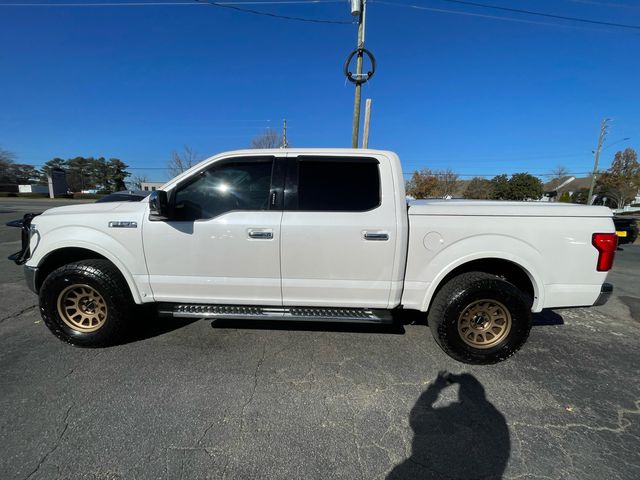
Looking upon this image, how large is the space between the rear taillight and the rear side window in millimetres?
2023

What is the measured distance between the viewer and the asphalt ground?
6.41ft

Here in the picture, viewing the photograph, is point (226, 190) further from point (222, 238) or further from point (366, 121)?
point (366, 121)

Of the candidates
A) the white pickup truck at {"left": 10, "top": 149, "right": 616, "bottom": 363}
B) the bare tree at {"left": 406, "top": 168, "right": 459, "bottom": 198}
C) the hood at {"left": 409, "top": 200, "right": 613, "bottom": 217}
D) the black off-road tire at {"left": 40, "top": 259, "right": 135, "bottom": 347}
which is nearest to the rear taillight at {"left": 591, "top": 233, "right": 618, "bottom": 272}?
the white pickup truck at {"left": 10, "top": 149, "right": 616, "bottom": 363}

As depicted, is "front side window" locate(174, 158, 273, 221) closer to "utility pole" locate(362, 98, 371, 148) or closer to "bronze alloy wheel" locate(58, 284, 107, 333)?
"bronze alloy wheel" locate(58, 284, 107, 333)

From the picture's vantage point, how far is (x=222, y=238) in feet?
9.78

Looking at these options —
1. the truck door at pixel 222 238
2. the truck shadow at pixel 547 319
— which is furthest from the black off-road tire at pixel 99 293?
the truck shadow at pixel 547 319

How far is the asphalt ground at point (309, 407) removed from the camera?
6.41 feet

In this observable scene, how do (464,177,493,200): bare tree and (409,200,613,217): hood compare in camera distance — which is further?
(464,177,493,200): bare tree

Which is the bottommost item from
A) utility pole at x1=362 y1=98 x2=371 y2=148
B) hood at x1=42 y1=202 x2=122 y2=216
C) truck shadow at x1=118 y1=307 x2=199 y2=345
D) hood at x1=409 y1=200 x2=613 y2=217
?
truck shadow at x1=118 y1=307 x2=199 y2=345

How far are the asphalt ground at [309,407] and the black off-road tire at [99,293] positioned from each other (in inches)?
6.0

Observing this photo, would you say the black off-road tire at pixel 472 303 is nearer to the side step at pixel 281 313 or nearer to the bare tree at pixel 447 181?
the side step at pixel 281 313

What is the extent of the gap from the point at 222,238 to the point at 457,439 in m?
2.49

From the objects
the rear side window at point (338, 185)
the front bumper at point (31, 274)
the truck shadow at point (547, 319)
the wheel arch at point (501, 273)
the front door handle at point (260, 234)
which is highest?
the rear side window at point (338, 185)

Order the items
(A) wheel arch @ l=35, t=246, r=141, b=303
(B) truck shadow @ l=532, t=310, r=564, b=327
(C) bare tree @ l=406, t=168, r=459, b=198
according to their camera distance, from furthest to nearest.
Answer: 1. (C) bare tree @ l=406, t=168, r=459, b=198
2. (B) truck shadow @ l=532, t=310, r=564, b=327
3. (A) wheel arch @ l=35, t=246, r=141, b=303
